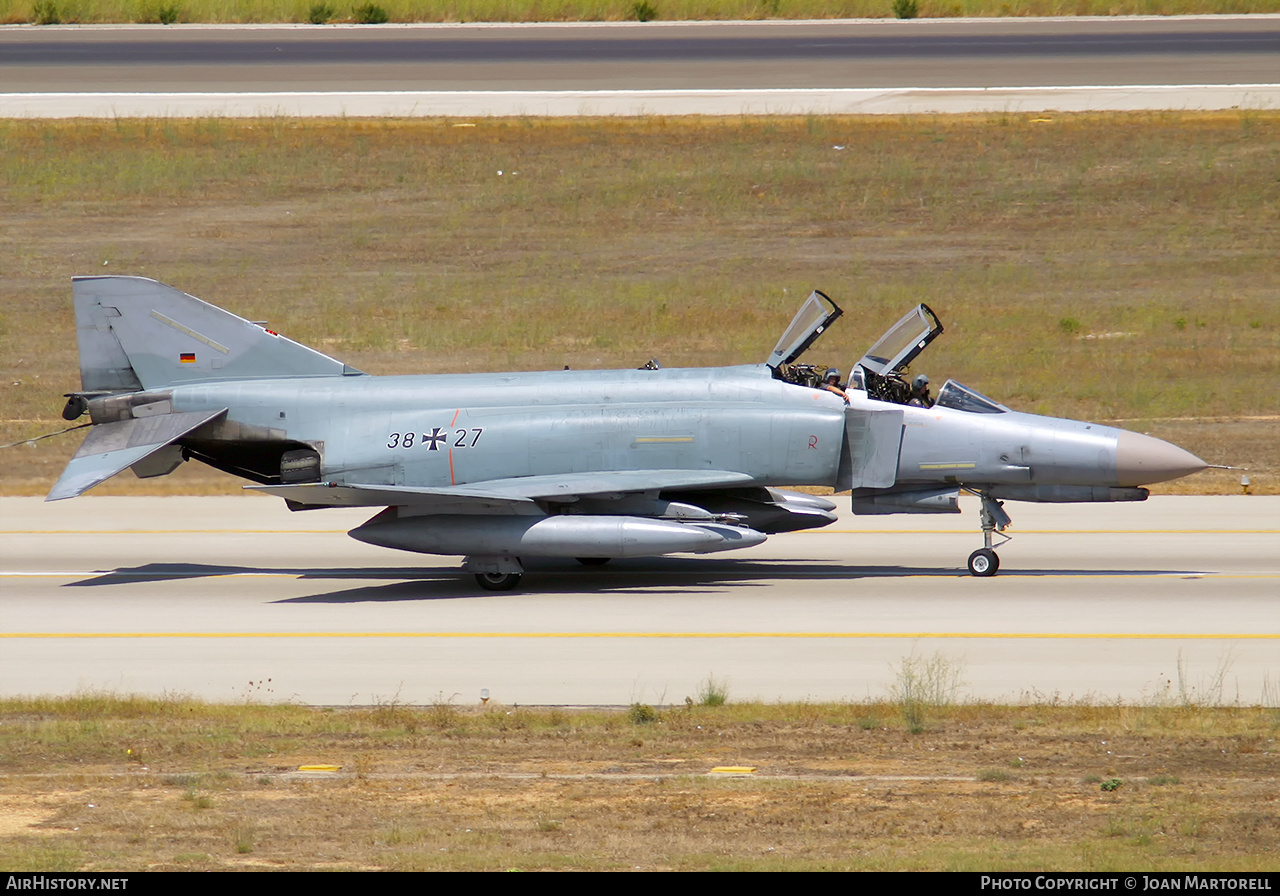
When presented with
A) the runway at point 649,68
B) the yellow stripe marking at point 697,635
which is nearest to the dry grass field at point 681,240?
the runway at point 649,68

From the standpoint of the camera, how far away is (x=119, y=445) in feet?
63.1

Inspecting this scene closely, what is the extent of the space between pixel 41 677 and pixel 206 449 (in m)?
5.38

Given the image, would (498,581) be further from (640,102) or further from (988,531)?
(640,102)

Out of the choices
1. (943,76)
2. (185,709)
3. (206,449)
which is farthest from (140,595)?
(943,76)

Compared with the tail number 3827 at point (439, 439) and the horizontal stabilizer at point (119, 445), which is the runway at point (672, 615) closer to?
the horizontal stabilizer at point (119, 445)

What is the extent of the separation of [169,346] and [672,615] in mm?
8081

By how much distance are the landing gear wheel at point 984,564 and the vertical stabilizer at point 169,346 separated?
28.9 ft

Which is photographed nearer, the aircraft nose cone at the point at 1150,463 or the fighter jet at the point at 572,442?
the aircraft nose cone at the point at 1150,463

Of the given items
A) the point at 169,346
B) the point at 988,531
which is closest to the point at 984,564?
the point at 988,531

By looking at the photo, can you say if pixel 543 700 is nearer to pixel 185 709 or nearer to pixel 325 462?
pixel 185 709

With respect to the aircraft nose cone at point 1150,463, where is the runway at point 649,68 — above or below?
above

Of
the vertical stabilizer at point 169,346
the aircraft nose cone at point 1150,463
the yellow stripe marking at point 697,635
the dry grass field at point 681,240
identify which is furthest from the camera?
the dry grass field at point 681,240

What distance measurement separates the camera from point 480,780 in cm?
1073

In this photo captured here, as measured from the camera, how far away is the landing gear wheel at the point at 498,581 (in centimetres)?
1825
